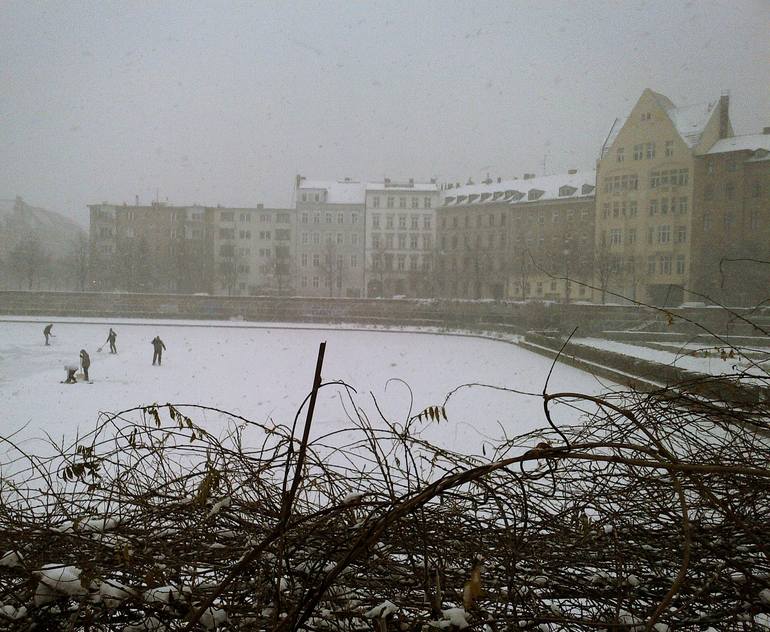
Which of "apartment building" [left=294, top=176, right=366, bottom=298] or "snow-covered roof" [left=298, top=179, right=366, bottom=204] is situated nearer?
"apartment building" [left=294, top=176, right=366, bottom=298]

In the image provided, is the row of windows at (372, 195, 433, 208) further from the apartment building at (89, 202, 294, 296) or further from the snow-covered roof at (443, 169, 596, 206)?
the apartment building at (89, 202, 294, 296)

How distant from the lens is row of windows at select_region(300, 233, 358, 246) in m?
3.63

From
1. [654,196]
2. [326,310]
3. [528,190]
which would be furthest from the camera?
[326,310]

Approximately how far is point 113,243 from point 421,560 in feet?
14.7

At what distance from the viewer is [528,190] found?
3.92 m

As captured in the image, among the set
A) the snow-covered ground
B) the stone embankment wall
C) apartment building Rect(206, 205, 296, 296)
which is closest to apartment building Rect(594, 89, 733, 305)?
the stone embankment wall

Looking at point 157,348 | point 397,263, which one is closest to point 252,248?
point 397,263

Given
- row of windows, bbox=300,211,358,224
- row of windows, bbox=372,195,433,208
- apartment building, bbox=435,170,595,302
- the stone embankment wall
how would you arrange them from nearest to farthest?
apartment building, bbox=435,170,595,302
the stone embankment wall
row of windows, bbox=300,211,358,224
row of windows, bbox=372,195,433,208

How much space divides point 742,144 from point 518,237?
1.40 m

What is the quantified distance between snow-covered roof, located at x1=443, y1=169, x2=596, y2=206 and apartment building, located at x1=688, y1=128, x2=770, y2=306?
29.2 inches

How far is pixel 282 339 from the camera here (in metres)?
6.36

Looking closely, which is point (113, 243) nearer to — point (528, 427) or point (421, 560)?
point (528, 427)

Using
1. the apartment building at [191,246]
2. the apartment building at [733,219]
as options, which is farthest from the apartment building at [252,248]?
the apartment building at [733,219]

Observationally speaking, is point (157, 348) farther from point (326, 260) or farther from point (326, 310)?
point (326, 260)
